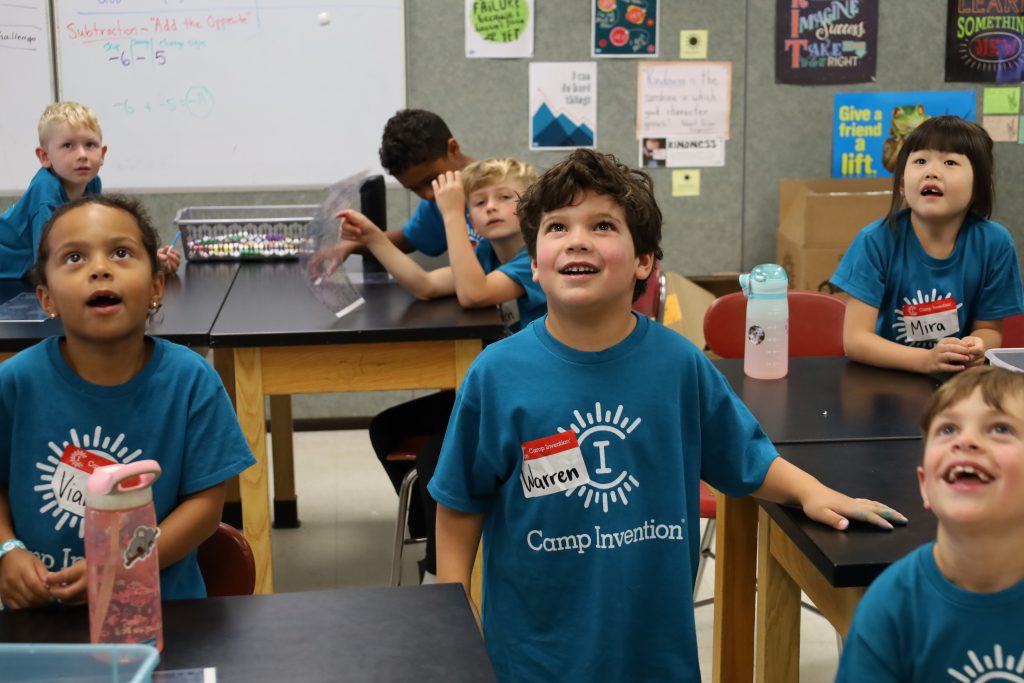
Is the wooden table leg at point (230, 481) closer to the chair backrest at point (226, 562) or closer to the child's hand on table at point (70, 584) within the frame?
the chair backrest at point (226, 562)

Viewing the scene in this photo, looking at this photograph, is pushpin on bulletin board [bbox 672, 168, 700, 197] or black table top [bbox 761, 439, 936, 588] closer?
black table top [bbox 761, 439, 936, 588]

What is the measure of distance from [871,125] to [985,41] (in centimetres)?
53

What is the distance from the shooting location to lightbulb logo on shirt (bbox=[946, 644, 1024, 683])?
1.08 metres

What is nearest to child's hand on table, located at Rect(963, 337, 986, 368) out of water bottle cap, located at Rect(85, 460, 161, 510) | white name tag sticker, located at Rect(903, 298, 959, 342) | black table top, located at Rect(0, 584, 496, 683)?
white name tag sticker, located at Rect(903, 298, 959, 342)

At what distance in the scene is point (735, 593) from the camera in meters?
2.06

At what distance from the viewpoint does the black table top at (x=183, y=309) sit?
7.89ft

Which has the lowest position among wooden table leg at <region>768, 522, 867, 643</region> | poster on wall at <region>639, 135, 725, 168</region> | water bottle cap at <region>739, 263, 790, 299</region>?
wooden table leg at <region>768, 522, 867, 643</region>

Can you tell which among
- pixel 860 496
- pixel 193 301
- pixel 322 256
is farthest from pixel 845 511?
pixel 193 301

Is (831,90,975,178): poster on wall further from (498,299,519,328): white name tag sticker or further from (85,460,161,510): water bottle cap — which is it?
(85,460,161,510): water bottle cap

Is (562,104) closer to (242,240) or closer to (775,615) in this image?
(242,240)

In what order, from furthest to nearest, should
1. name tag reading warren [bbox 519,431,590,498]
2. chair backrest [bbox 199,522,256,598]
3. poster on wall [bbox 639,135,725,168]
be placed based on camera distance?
poster on wall [bbox 639,135,725,168], chair backrest [bbox 199,522,256,598], name tag reading warren [bbox 519,431,590,498]

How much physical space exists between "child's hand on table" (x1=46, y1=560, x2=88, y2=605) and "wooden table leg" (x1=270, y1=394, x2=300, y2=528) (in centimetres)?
220

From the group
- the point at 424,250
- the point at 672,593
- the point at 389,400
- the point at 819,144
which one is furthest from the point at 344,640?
the point at 819,144

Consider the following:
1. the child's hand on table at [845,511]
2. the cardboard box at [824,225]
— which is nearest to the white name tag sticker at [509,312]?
the child's hand on table at [845,511]
